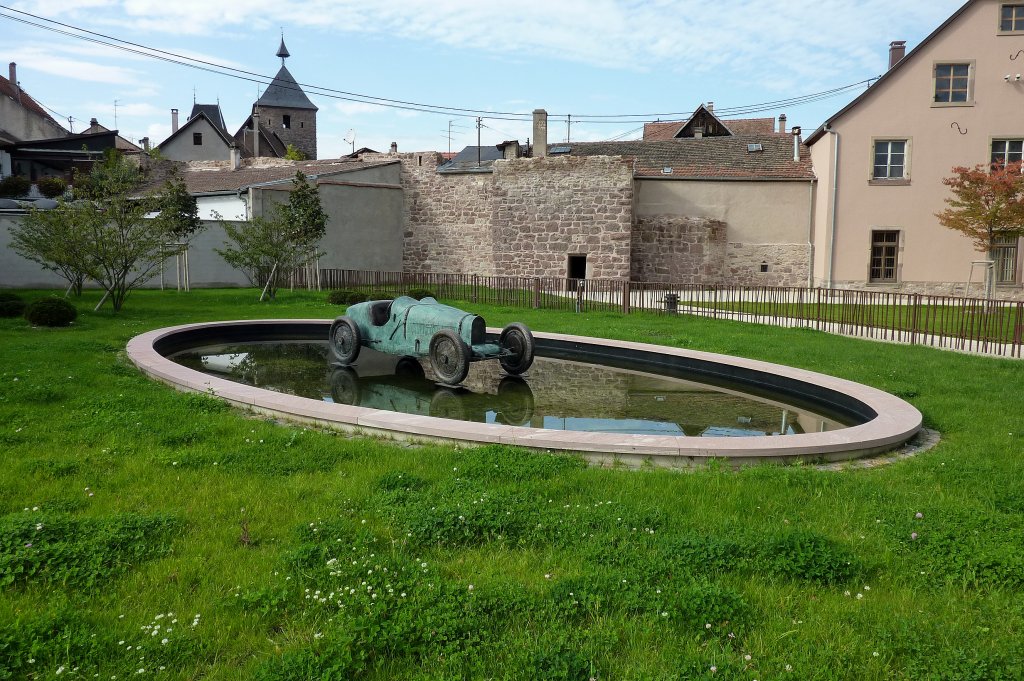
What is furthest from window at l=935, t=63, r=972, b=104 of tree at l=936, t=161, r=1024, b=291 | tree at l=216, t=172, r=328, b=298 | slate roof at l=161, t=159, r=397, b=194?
tree at l=216, t=172, r=328, b=298

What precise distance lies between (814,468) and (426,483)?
302cm

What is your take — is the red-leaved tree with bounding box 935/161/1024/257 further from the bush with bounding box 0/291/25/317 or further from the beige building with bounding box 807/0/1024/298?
the bush with bounding box 0/291/25/317

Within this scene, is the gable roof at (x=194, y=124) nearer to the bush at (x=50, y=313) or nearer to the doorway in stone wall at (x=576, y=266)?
the doorway in stone wall at (x=576, y=266)

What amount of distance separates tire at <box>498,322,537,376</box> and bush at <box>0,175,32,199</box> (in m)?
32.3

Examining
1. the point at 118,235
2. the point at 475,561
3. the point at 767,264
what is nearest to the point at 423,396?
the point at 475,561

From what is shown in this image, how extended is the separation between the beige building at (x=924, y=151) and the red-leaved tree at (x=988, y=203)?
5.10 feet

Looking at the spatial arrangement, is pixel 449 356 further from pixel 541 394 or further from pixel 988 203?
pixel 988 203

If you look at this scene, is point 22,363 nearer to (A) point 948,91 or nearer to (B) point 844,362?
(B) point 844,362

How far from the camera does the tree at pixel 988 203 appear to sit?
2147 cm

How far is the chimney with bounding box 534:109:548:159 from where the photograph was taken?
30.0 m

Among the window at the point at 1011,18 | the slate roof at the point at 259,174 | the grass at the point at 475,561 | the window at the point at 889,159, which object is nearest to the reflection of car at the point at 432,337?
the grass at the point at 475,561

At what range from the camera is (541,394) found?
9.36m

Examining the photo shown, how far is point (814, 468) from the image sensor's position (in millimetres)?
5723

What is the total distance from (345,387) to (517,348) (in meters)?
2.38
